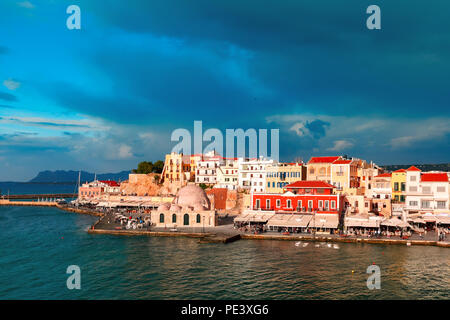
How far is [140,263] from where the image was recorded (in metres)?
39.2

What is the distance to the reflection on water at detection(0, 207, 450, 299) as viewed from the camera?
30625 mm

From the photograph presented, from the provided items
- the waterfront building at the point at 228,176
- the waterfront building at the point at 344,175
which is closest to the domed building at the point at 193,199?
the waterfront building at the point at 344,175

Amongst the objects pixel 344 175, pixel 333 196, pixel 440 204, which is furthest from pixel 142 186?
pixel 440 204

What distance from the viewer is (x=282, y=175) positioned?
249 ft

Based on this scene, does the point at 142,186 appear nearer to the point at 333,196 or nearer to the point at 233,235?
Result: the point at 233,235

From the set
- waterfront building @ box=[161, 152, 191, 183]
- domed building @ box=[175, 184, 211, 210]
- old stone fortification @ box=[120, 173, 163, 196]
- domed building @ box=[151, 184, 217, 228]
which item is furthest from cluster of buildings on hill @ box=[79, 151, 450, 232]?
old stone fortification @ box=[120, 173, 163, 196]

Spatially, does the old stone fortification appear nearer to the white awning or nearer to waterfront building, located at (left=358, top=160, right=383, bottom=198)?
waterfront building, located at (left=358, top=160, right=383, bottom=198)

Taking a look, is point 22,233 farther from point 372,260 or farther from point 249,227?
point 372,260

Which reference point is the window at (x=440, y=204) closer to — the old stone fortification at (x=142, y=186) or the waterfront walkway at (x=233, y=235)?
the waterfront walkway at (x=233, y=235)

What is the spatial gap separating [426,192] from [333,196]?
51.2ft

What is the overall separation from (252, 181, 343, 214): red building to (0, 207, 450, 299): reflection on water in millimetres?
10876

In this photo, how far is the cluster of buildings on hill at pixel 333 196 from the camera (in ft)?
180

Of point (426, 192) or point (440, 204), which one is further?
point (426, 192)
